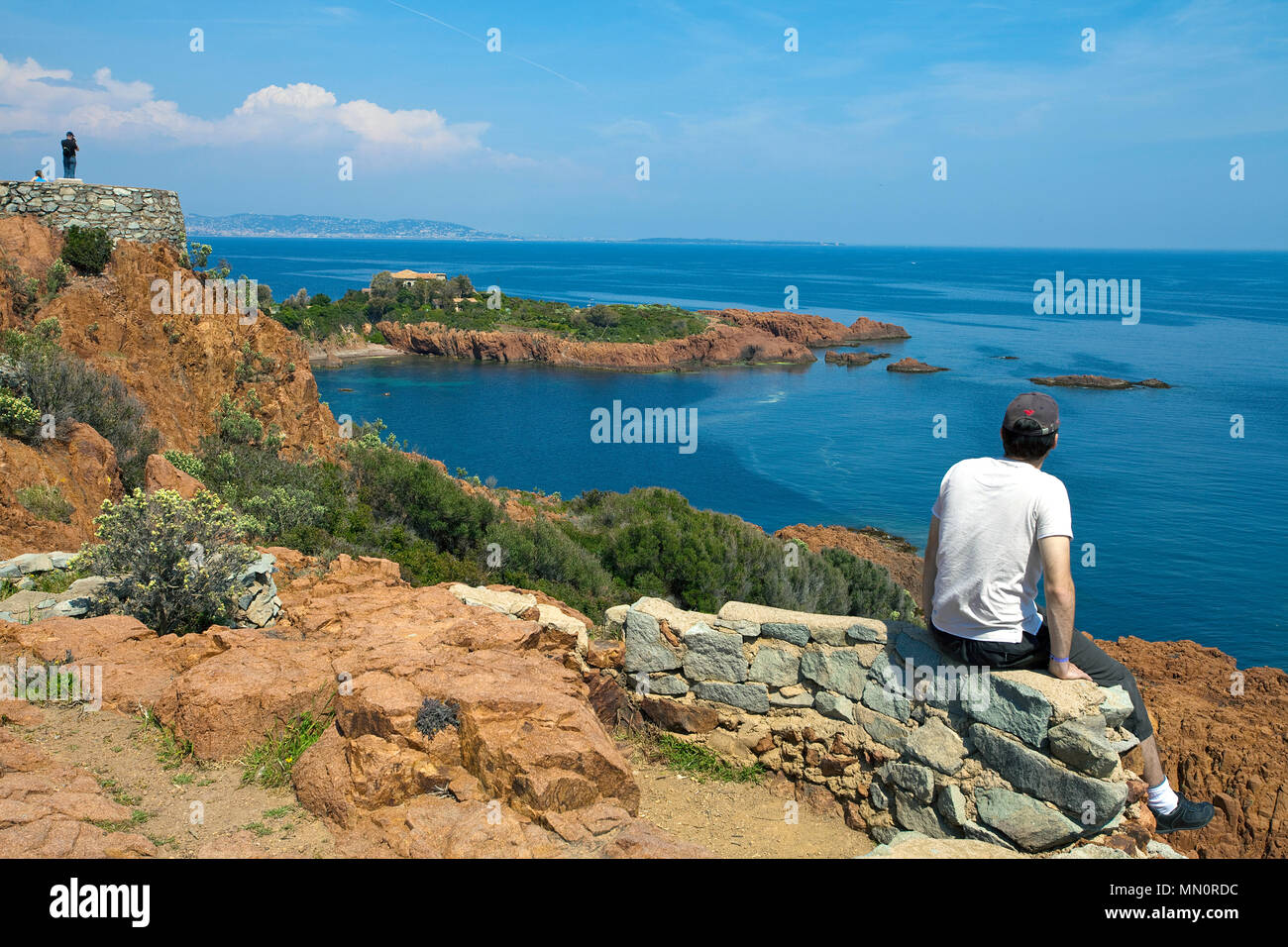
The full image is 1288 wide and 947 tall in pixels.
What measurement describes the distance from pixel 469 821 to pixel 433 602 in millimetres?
2851

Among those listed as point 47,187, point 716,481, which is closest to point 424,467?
point 47,187

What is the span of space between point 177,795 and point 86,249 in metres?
13.3

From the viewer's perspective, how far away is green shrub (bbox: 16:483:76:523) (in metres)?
9.89

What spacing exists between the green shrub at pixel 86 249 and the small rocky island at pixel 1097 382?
60428 millimetres

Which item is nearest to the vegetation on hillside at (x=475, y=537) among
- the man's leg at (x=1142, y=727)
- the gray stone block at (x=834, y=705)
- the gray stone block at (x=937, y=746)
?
the gray stone block at (x=834, y=705)

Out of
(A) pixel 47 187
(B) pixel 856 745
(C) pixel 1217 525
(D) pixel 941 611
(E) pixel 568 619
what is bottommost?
(C) pixel 1217 525

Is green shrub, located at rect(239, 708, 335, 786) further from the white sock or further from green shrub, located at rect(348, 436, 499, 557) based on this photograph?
green shrub, located at rect(348, 436, 499, 557)

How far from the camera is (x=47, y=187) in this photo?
1438 centimetres

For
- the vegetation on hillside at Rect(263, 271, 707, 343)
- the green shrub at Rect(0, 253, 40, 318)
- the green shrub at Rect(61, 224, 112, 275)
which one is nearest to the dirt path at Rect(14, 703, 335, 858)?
the green shrub at Rect(0, 253, 40, 318)

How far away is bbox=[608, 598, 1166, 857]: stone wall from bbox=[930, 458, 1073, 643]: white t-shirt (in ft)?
1.18

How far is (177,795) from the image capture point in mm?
4586

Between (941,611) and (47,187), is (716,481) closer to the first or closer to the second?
(47,187)

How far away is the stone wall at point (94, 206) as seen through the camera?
14.4 metres

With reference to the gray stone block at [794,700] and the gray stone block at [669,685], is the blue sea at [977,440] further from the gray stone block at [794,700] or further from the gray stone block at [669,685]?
the gray stone block at [669,685]
